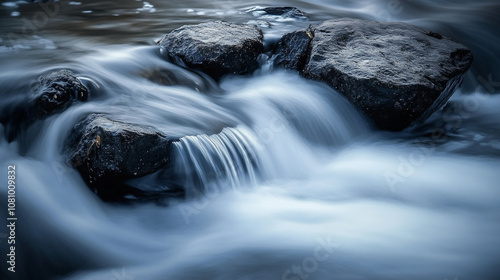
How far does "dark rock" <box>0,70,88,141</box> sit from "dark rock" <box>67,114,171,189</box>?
2.15 ft

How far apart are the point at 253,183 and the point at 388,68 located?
2041 millimetres

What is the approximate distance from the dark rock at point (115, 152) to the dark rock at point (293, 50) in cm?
251

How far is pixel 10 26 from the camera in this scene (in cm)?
693

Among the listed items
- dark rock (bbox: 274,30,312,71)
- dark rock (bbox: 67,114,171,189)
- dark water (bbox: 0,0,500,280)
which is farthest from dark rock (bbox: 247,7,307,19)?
dark rock (bbox: 67,114,171,189)

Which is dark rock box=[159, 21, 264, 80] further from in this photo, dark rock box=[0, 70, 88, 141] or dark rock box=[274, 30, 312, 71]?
dark rock box=[0, 70, 88, 141]

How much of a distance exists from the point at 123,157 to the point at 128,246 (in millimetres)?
714

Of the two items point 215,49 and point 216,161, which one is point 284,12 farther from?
point 216,161

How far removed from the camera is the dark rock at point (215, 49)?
5.44m

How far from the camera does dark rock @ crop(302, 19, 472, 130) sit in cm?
474

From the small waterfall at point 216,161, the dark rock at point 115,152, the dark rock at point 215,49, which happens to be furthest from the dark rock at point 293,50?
the dark rock at point 115,152

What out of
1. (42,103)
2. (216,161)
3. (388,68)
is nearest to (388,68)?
(388,68)

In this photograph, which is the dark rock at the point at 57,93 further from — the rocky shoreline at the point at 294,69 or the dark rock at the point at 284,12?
the dark rock at the point at 284,12

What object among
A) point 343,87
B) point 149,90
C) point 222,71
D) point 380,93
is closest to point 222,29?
point 222,71

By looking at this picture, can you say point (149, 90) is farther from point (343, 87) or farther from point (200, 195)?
point (343, 87)
